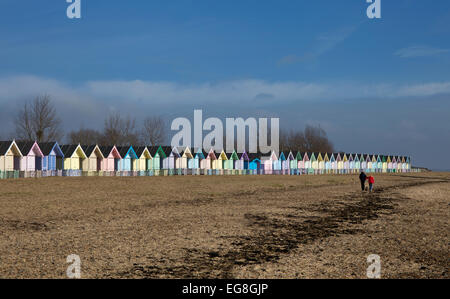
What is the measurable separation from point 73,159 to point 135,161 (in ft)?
32.3

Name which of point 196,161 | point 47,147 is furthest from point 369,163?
point 47,147

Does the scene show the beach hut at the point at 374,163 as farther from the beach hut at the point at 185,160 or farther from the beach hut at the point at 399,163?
the beach hut at the point at 185,160

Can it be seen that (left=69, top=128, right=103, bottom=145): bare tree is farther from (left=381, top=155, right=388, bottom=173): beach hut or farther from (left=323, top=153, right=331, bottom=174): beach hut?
(left=381, top=155, right=388, bottom=173): beach hut

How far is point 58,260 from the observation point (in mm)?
8844

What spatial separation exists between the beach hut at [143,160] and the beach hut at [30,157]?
47.5 ft

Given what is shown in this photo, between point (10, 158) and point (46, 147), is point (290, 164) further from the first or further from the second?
point (10, 158)

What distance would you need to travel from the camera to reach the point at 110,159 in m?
53.6

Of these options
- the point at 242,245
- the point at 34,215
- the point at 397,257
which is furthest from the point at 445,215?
the point at 34,215

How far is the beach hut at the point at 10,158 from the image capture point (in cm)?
3888

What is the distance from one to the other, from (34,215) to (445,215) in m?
16.9

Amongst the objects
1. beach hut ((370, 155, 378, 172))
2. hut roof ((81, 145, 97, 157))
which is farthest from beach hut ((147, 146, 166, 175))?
beach hut ((370, 155, 378, 172))

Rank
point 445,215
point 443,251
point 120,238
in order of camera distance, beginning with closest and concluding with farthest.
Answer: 1. point 443,251
2. point 120,238
3. point 445,215

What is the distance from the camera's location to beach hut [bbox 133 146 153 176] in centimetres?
5647
